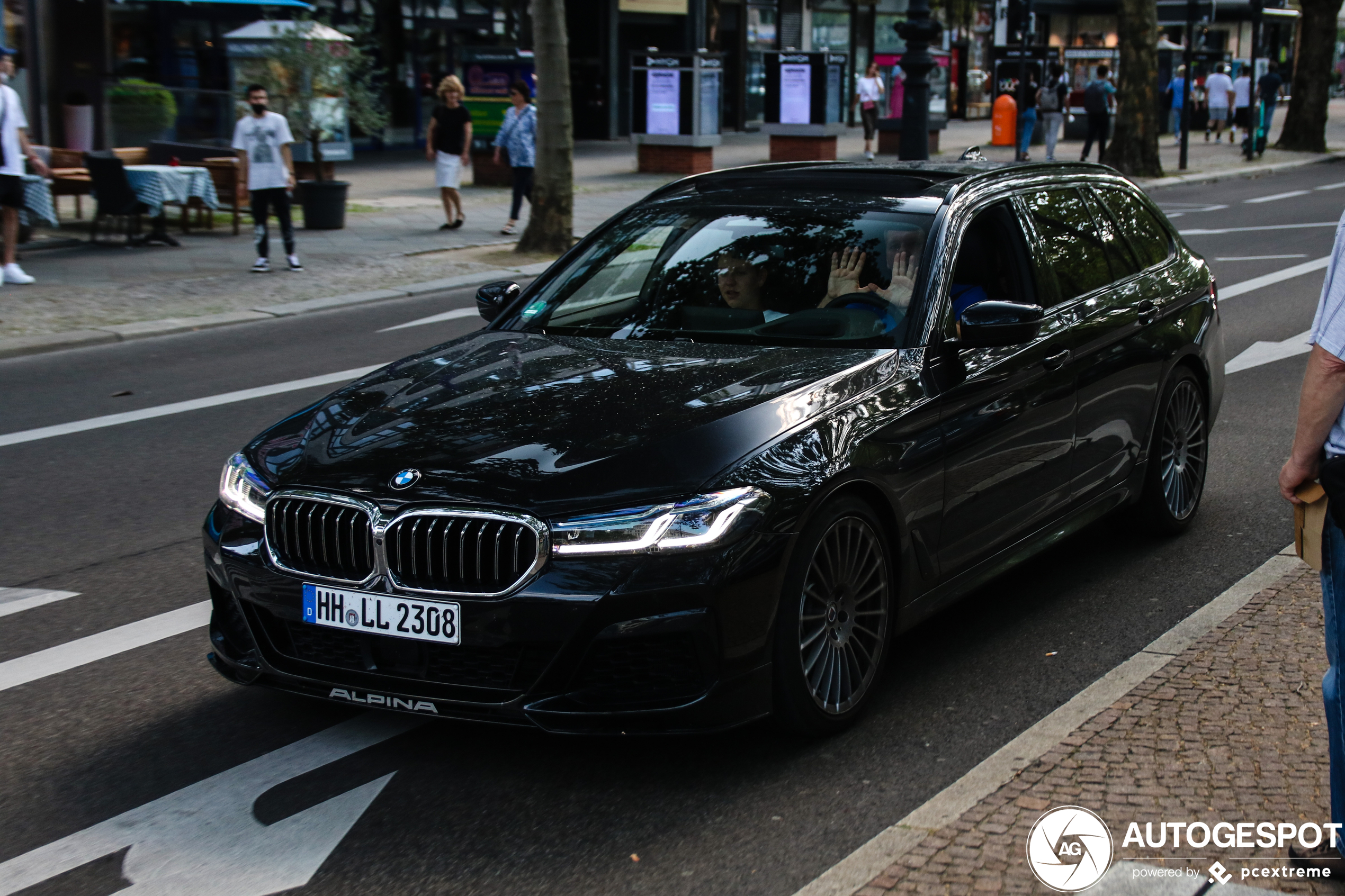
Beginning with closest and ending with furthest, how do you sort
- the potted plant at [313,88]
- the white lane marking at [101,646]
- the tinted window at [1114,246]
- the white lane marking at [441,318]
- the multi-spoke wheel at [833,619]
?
the multi-spoke wheel at [833,619] → the white lane marking at [101,646] → the tinted window at [1114,246] → the white lane marking at [441,318] → the potted plant at [313,88]

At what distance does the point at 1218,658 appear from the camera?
15.9 feet

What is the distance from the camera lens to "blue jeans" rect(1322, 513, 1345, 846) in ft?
10.9

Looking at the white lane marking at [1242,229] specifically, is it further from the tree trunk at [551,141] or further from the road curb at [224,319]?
the road curb at [224,319]

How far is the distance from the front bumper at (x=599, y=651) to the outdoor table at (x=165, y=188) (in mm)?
14338

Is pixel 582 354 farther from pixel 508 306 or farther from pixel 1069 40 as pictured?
pixel 1069 40

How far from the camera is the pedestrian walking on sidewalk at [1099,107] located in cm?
3178

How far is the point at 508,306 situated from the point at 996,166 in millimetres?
1995

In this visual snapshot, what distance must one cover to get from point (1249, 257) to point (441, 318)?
9351 millimetres

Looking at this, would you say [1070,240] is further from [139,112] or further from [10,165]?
[139,112]

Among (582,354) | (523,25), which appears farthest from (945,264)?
(523,25)

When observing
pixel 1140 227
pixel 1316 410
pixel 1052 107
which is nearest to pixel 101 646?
pixel 1316 410

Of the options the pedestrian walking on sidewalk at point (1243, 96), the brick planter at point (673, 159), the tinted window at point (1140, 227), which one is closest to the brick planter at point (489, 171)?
the brick planter at point (673, 159)

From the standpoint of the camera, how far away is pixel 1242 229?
67.8 ft

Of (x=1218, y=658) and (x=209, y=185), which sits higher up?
(x=209, y=185)
